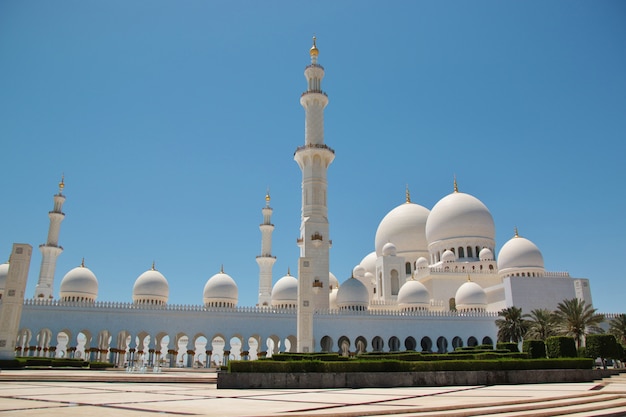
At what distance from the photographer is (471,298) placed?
4350 centimetres

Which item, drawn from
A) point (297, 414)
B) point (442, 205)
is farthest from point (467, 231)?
point (297, 414)

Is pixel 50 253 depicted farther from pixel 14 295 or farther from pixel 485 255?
pixel 485 255

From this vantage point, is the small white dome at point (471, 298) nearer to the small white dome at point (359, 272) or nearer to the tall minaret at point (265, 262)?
the small white dome at point (359, 272)

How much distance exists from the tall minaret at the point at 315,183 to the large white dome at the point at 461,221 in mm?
15190

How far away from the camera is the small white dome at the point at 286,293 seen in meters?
42.4

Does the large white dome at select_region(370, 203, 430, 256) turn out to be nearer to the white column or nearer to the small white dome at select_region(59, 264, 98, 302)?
the small white dome at select_region(59, 264, 98, 302)

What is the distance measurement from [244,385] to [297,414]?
823 cm

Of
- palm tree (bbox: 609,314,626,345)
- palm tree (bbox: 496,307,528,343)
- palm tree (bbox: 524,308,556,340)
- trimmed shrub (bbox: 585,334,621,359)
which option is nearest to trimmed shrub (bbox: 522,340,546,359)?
trimmed shrub (bbox: 585,334,621,359)

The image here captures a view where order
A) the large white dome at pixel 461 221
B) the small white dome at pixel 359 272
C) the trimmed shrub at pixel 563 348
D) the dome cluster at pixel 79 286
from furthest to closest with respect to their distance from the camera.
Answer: the small white dome at pixel 359 272
the large white dome at pixel 461 221
the dome cluster at pixel 79 286
the trimmed shrub at pixel 563 348

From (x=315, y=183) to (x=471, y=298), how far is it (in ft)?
53.5

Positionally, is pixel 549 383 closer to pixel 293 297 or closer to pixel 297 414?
pixel 297 414

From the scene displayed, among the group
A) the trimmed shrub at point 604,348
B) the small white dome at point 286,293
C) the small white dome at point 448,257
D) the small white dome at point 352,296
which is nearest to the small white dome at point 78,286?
the small white dome at point 286,293

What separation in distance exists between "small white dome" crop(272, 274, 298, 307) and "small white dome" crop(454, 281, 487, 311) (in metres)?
14.0

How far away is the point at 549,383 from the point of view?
1833 cm
